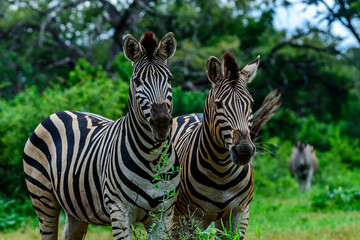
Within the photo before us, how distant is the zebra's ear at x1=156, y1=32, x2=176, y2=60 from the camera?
11.9 feet

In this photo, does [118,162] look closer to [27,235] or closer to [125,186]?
[125,186]

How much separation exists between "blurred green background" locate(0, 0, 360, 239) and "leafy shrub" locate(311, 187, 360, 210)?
3cm

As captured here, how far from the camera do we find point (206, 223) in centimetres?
424

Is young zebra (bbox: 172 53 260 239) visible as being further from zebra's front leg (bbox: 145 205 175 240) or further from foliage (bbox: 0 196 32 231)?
foliage (bbox: 0 196 32 231)

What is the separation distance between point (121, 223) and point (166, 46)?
1.46 metres

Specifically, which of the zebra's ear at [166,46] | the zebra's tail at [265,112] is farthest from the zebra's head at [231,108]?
the zebra's tail at [265,112]

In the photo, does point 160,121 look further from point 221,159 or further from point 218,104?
point 221,159

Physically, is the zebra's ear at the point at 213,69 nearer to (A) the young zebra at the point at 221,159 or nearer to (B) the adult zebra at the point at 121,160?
(A) the young zebra at the point at 221,159

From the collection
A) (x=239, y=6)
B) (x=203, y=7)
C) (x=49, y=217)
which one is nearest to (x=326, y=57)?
(x=239, y=6)

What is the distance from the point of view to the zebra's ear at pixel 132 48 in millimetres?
3549

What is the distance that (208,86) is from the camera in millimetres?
16109

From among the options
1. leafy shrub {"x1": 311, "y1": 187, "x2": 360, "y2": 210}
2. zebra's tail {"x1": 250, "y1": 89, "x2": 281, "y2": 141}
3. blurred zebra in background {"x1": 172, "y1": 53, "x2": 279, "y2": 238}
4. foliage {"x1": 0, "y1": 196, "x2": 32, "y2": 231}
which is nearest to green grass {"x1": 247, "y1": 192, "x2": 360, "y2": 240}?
leafy shrub {"x1": 311, "y1": 187, "x2": 360, "y2": 210}

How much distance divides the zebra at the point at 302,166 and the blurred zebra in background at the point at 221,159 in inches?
355

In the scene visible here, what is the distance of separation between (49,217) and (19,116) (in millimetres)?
4859
